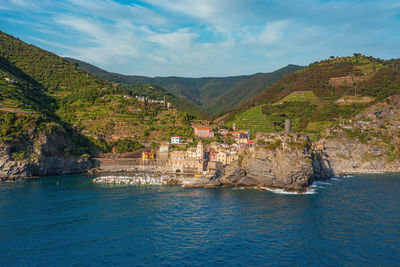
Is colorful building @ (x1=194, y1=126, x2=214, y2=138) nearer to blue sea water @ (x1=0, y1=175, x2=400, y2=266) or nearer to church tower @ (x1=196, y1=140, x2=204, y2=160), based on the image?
church tower @ (x1=196, y1=140, x2=204, y2=160)

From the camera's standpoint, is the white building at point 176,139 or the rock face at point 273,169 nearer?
the rock face at point 273,169

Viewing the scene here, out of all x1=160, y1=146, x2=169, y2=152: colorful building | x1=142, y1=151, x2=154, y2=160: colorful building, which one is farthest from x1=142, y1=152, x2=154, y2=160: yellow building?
x1=160, y1=146, x2=169, y2=152: colorful building

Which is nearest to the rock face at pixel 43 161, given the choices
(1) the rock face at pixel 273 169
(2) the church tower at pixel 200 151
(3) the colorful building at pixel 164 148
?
(3) the colorful building at pixel 164 148

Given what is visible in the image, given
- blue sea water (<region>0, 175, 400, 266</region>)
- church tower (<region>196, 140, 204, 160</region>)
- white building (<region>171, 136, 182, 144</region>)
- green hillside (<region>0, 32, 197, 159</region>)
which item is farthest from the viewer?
white building (<region>171, 136, 182, 144</region>)

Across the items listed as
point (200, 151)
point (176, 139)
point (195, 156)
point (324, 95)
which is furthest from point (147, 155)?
point (324, 95)

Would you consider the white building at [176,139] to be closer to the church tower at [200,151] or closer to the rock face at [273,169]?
the church tower at [200,151]

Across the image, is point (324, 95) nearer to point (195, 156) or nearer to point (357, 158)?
point (357, 158)
